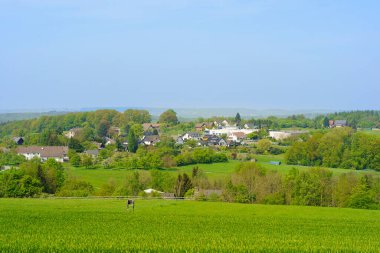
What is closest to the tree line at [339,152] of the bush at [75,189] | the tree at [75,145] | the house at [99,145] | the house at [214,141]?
the house at [214,141]

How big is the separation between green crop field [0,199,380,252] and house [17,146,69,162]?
71.3 meters

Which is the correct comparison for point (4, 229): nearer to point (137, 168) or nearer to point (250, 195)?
point (250, 195)

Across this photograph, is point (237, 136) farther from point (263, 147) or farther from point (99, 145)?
point (99, 145)

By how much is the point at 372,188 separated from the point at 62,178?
3820 centimetres

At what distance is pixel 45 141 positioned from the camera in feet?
418

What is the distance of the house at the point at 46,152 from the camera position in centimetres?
11162

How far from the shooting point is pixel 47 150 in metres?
116

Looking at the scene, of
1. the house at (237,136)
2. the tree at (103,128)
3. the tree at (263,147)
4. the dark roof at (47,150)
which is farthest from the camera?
the tree at (103,128)

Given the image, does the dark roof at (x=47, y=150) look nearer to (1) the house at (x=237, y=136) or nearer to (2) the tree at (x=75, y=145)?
(2) the tree at (x=75, y=145)

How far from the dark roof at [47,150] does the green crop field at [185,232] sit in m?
72.6

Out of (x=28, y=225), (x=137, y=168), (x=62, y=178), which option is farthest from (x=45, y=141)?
(x=28, y=225)

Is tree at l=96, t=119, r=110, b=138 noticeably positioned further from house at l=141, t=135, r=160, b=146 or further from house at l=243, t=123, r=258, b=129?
house at l=243, t=123, r=258, b=129

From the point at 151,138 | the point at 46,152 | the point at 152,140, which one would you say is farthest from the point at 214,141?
the point at 46,152

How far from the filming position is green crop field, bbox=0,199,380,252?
1775 centimetres
